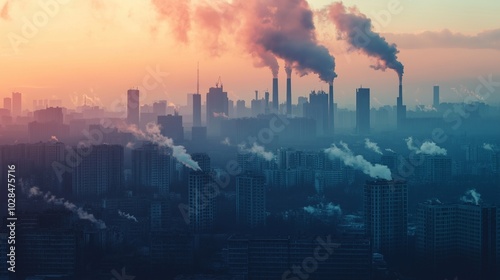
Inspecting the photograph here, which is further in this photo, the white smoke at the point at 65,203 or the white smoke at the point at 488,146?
the white smoke at the point at 488,146

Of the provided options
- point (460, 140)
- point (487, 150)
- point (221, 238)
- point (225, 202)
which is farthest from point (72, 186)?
point (460, 140)

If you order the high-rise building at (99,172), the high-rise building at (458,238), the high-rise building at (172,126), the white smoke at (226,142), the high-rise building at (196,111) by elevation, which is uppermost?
the high-rise building at (196,111)

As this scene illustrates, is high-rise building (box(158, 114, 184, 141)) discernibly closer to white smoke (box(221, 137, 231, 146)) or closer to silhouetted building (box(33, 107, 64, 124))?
white smoke (box(221, 137, 231, 146))

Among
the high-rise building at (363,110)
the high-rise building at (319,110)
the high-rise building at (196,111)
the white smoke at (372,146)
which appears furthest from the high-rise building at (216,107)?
the white smoke at (372,146)

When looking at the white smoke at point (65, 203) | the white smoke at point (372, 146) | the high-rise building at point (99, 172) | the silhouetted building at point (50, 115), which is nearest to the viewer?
the white smoke at point (65, 203)

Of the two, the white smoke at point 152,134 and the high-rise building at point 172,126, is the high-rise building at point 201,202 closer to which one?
the white smoke at point 152,134

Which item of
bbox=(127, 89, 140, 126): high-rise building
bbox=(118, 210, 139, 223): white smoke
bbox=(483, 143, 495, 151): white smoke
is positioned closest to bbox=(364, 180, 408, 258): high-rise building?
bbox=(118, 210, 139, 223): white smoke
